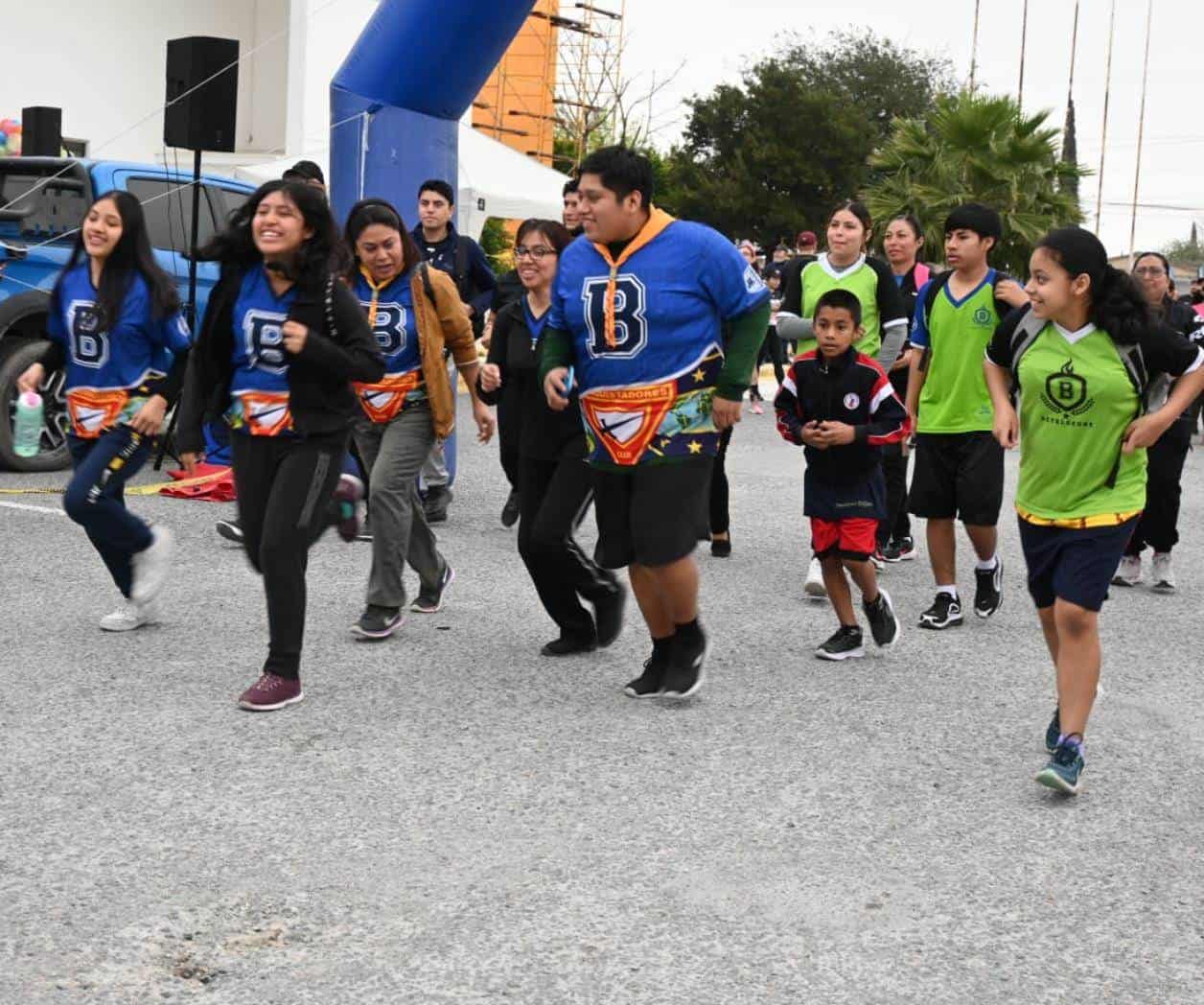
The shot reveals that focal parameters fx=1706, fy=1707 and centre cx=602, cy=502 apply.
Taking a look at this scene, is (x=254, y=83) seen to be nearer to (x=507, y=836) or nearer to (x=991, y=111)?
(x=991, y=111)

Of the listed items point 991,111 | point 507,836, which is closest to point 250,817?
point 507,836

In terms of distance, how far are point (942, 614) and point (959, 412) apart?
0.88 m

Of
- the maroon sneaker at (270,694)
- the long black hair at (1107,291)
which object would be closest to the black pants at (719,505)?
the maroon sneaker at (270,694)

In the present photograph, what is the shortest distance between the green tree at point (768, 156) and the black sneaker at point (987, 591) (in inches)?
1580

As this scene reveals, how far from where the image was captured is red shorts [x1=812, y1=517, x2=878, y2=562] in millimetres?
6629

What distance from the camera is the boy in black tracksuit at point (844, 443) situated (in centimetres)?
660

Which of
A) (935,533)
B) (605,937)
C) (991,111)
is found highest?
(991,111)

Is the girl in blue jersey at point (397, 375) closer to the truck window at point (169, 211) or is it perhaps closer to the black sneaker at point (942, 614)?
the black sneaker at point (942, 614)

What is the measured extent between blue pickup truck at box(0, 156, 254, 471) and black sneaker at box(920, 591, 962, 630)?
574cm

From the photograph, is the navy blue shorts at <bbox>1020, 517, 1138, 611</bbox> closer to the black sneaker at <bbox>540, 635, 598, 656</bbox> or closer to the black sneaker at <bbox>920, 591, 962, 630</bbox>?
the black sneaker at <bbox>540, 635, 598, 656</bbox>

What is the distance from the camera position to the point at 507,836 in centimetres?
440

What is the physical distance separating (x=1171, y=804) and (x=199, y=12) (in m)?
21.9

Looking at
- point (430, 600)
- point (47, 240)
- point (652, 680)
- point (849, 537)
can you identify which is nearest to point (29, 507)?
point (47, 240)

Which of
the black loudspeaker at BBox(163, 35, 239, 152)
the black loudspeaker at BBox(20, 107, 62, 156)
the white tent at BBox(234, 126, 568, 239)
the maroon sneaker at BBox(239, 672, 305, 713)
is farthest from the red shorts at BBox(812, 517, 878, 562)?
the white tent at BBox(234, 126, 568, 239)
